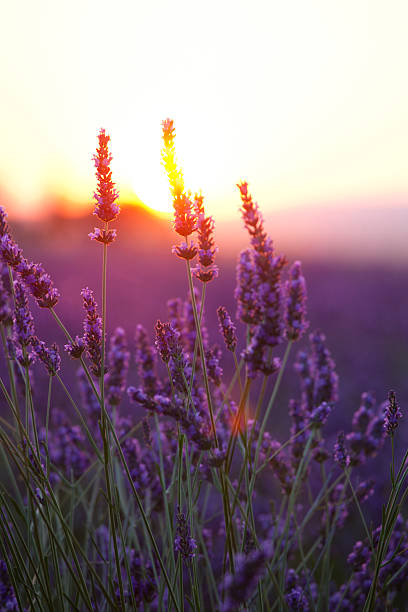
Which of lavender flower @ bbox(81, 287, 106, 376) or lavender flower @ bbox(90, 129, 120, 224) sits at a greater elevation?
lavender flower @ bbox(90, 129, 120, 224)

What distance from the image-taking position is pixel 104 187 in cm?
185

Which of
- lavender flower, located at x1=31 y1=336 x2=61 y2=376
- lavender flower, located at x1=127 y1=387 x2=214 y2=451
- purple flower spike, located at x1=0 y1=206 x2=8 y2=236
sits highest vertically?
purple flower spike, located at x1=0 y1=206 x2=8 y2=236

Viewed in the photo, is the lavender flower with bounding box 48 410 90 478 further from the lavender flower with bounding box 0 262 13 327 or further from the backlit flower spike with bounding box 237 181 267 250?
the backlit flower spike with bounding box 237 181 267 250

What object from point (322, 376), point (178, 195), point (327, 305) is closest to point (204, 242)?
point (178, 195)

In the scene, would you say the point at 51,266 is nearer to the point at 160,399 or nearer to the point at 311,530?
the point at 311,530

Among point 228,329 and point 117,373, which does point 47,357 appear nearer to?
point 228,329

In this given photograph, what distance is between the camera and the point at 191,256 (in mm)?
1796

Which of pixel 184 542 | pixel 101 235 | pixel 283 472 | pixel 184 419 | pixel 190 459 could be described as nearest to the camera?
pixel 184 419

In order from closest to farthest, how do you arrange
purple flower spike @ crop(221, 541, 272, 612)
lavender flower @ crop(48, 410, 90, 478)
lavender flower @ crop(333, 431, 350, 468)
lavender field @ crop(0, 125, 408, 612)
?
Result: 1. purple flower spike @ crop(221, 541, 272, 612)
2. lavender field @ crop(0, 125, 408, 612)
3. lavender flower @ crop(333, 431, 350, 468)
4. lavender flower @ crop(48, 410, 90, 478)

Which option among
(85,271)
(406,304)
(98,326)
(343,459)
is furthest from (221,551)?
(406,304)

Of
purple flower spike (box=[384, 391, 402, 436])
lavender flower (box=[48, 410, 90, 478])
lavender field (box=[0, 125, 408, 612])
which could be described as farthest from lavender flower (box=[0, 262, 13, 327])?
purple flower spike (box=[384, 391, 402, 436])

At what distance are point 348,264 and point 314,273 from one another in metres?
4.09

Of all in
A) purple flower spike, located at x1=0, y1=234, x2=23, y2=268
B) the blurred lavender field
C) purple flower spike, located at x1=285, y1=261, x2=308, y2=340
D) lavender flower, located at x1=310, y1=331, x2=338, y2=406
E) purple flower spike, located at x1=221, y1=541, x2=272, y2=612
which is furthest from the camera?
the blurred lavender field

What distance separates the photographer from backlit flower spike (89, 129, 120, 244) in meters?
1.82
